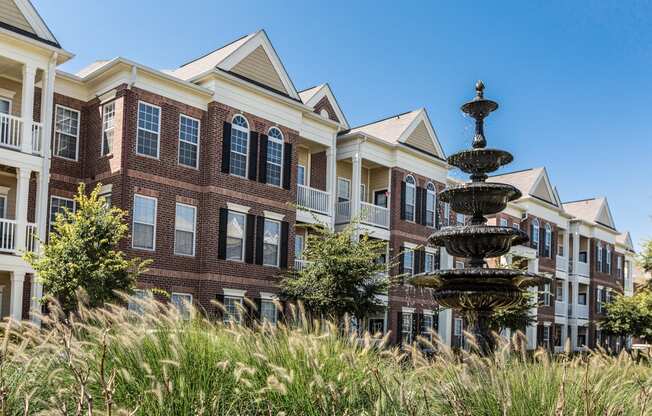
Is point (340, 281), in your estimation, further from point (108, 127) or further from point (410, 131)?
point (410, 131)

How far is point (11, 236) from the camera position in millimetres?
20984

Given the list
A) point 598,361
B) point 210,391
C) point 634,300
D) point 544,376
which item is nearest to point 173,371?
point 210,391

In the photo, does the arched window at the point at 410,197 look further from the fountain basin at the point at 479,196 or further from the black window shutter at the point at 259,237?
the fountain basin at the point at 479,196

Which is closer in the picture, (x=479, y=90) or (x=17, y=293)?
(x=479, y=90)

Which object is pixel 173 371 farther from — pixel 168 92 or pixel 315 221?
pixel 315 221

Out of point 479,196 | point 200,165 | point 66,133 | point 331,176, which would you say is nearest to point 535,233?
point 331,176

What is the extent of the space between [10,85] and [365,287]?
43.2ft

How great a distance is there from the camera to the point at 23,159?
21.2 metres

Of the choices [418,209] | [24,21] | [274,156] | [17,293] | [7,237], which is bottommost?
[17,293]

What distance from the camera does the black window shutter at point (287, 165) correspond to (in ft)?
91.0

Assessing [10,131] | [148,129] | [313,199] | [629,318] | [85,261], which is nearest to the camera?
[85,261]

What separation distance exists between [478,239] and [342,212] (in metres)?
21.2

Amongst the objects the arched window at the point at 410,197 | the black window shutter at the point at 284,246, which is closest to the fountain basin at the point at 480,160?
the black window shutter at the point at 284,246

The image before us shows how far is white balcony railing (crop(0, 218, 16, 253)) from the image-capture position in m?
20.6
